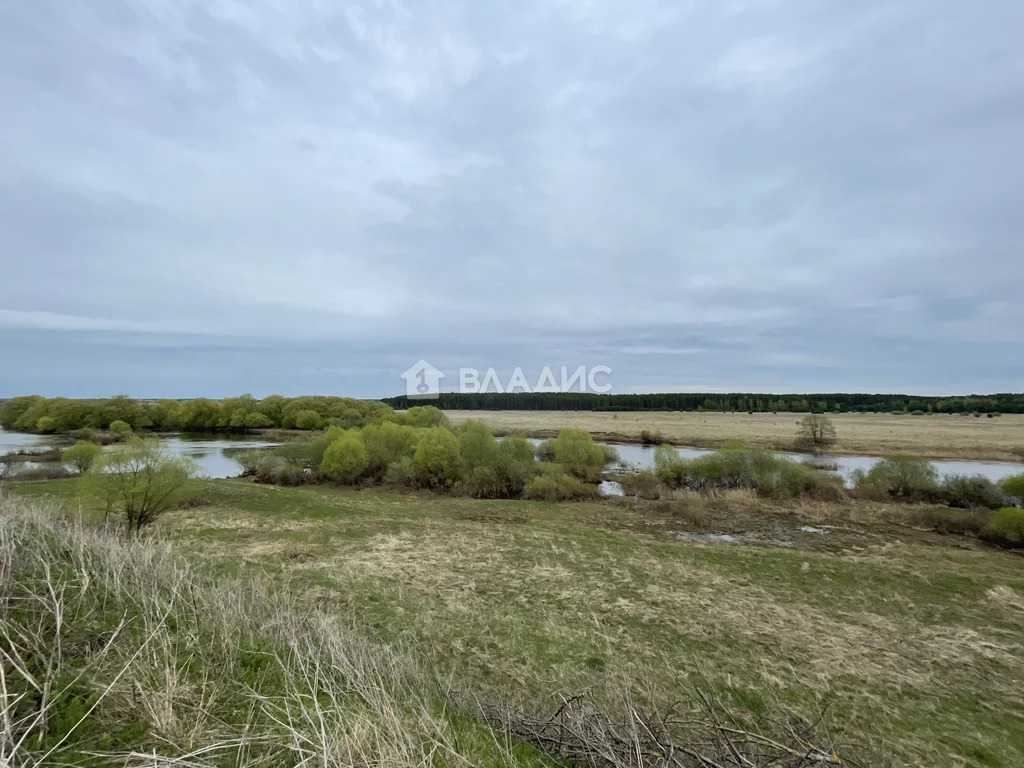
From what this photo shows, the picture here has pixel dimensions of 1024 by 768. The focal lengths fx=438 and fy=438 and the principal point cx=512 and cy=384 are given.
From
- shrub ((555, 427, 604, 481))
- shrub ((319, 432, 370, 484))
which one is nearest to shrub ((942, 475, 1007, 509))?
shrub ((555, 427, 604, 481))

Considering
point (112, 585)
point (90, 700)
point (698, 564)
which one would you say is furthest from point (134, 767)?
point (698, 564)

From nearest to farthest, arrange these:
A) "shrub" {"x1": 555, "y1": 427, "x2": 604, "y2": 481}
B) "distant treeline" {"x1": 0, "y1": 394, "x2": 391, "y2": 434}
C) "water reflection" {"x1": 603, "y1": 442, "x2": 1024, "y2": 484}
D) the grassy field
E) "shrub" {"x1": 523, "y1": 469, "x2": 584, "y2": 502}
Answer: the grassy field → "shrub" {"x1": 523, "y1": 469, "x2": 584, "y2": 502} → "shrub" {"x1": 555, "y1": 427, "x2": 604, "y2": 481} → "water reflection" {"x1": 603, "y1": 442, "x2": 1024, "y2": 484} → "distant treeline" {"x1": 0, "y1": 394, "x2": 391, "y2": 434}

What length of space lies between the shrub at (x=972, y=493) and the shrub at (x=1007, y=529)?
23.1 ft

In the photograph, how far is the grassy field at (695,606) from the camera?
845cm

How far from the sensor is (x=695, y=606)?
1299cm

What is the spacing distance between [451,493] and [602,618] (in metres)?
23.0

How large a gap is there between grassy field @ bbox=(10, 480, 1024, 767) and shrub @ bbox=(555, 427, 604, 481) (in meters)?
13.2

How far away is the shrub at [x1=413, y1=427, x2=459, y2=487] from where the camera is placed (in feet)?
116

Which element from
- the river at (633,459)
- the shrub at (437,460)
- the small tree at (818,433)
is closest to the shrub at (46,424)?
the river at (633,459)

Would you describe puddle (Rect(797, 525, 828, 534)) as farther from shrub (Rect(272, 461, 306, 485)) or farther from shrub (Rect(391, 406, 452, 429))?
shrub (Rect(391, 406, 452, 429))

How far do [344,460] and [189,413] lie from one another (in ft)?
187

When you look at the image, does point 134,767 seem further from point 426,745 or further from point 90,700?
point 426,745

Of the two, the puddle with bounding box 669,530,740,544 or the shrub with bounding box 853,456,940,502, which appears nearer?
the puddle with bounding box 669,530,740,544

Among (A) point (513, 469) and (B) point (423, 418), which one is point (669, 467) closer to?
(A) point (513, 469)
